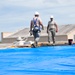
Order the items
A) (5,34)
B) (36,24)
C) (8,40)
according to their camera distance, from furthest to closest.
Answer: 1. (5,34)
2. (8,40)
3. (36,24)

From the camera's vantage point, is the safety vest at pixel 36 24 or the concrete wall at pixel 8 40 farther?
the concrete wall at pixel 8 40

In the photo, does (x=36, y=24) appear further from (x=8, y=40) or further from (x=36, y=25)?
(x=8, y=40)

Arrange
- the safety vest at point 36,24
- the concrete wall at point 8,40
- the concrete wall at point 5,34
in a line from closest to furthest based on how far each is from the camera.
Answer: the safety vest at point 36,24 < the concrete wall at point 8,40 < the concrete wall at point 5,34

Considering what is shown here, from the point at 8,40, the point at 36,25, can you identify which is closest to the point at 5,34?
the point at 8,40

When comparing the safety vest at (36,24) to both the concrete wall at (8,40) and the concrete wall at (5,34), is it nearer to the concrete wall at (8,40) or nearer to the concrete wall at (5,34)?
the concrete wall at (8,40)

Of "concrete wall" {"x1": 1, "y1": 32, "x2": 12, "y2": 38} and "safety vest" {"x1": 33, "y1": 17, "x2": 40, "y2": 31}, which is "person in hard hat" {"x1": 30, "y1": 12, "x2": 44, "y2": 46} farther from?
"concrete wall" {"x1": 1, "y1": 32, "x2": 12, "y2": 38}

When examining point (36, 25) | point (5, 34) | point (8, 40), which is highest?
point (5, 34)

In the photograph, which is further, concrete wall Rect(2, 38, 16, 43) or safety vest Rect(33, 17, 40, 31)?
concrete wall Rect(2, 38, 16, 43)

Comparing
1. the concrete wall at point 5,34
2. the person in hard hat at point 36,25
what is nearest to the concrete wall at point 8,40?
the concrete wall at point 5,34

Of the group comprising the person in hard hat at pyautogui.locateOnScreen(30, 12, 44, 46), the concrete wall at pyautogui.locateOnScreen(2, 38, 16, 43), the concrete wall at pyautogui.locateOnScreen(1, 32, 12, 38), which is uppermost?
the concrete wall at pyautogui.locateOnScreen(1, 32, 12, 38)

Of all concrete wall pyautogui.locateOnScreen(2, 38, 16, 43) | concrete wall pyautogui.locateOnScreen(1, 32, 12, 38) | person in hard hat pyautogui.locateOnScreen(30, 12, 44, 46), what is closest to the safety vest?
person in hard hat pyautogui.locateOnScreen(30, 12, 44, 46)

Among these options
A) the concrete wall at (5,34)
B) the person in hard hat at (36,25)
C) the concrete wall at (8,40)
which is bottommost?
the person in hard hat at (36,25)

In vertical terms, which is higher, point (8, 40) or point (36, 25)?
point (8, 40)

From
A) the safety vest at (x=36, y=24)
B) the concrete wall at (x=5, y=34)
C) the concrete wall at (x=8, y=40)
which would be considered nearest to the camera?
the safety vest at (x=36, y=24)
